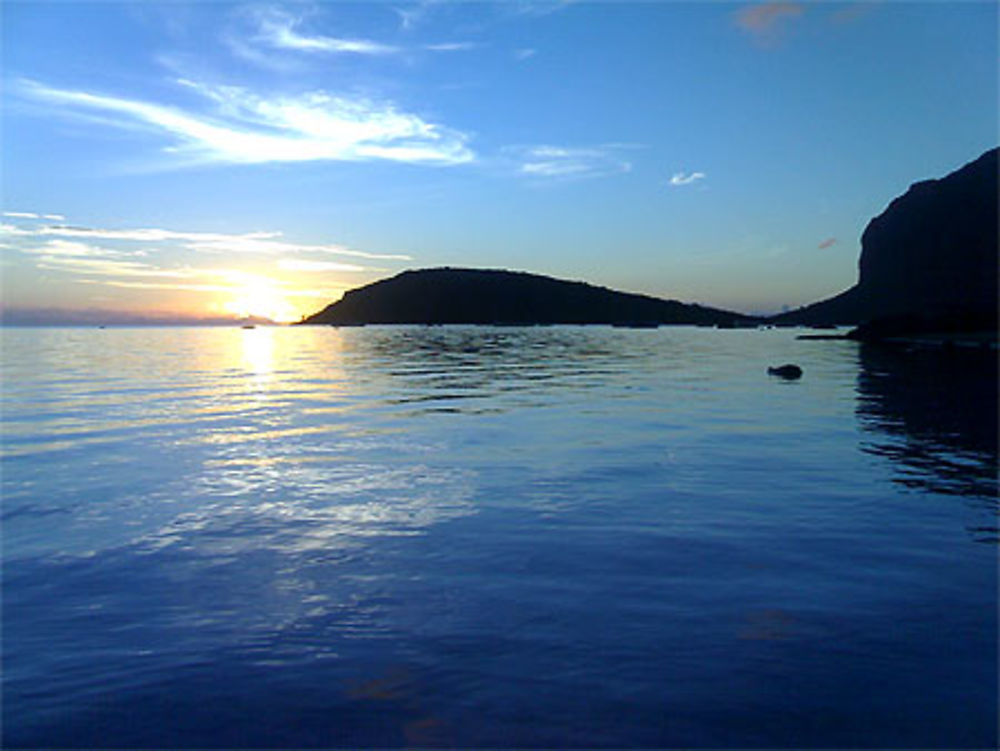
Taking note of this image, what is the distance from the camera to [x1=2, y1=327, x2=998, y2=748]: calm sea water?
680cm

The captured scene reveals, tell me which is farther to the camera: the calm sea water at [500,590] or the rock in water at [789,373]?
the rock in water at [789,373]

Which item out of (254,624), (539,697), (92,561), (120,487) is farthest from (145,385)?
(539,697)

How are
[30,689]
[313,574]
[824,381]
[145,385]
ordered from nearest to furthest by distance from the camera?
[30,689], [313,574], [145,385], [824,381]

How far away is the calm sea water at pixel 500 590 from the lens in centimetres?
680

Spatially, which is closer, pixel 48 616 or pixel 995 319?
pixel 48 616

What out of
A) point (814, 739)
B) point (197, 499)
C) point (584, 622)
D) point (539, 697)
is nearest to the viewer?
point (814, 739)

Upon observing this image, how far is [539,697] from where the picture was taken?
23.0 feet

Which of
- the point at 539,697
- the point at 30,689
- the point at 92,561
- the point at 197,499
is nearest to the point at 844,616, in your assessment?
the point at 539,697

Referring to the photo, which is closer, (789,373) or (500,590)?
(500,590)

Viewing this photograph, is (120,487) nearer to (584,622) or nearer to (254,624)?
(254,624)

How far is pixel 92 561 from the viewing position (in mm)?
11688

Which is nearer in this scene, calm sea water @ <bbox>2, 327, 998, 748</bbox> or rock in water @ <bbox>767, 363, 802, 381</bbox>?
calm sea water @ <bbox>2, 327, 998, 748</bbox>

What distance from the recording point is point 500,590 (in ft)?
33.1

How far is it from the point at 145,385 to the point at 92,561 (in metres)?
37.3
